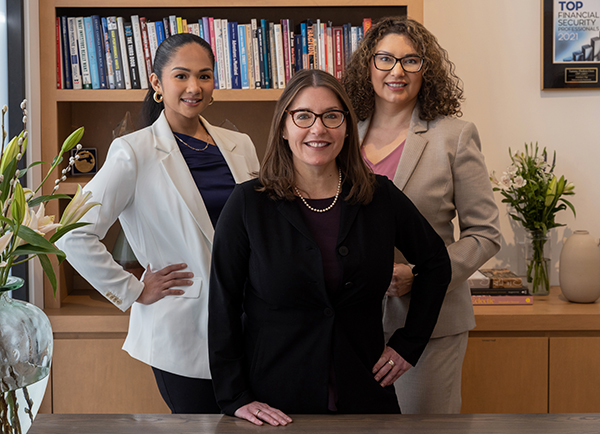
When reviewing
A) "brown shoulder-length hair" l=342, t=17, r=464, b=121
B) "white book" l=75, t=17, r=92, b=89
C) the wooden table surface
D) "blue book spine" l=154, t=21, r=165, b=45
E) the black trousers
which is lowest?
the black trousers

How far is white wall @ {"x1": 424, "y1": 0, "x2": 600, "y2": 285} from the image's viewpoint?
2.72 m

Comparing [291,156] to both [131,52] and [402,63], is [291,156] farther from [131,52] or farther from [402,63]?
[131,52]

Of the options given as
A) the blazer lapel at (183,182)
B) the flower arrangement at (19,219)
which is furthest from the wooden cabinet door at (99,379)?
the flower arrangement at (19,219)

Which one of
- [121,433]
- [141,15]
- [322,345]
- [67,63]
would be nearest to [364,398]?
[322,345]

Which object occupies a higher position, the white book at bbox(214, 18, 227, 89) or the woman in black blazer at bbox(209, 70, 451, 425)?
the white book at bbox(214, 18, 227, 89)

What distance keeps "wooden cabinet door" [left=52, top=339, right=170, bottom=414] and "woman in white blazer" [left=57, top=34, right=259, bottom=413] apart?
0.61 metres

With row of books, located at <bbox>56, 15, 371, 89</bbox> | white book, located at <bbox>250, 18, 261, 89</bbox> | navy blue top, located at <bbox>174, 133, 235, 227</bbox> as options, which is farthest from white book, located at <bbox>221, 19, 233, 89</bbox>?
navy blue top, located at <bbox>174, 133, 235, 227</bbox>

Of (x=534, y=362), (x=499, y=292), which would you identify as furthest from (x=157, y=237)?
(x=534, y=362)

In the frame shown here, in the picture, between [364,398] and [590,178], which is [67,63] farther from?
[590,178]

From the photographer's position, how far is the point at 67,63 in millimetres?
2432

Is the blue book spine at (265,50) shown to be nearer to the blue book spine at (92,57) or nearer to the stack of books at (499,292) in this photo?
the blue book spine at (92,57)

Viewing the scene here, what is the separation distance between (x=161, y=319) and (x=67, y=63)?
130 cm

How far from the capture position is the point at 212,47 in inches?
96.2

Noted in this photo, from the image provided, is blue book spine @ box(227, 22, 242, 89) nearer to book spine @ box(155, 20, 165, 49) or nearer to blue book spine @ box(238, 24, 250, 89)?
blue book spine @ box(238, 24, 250, 89)
